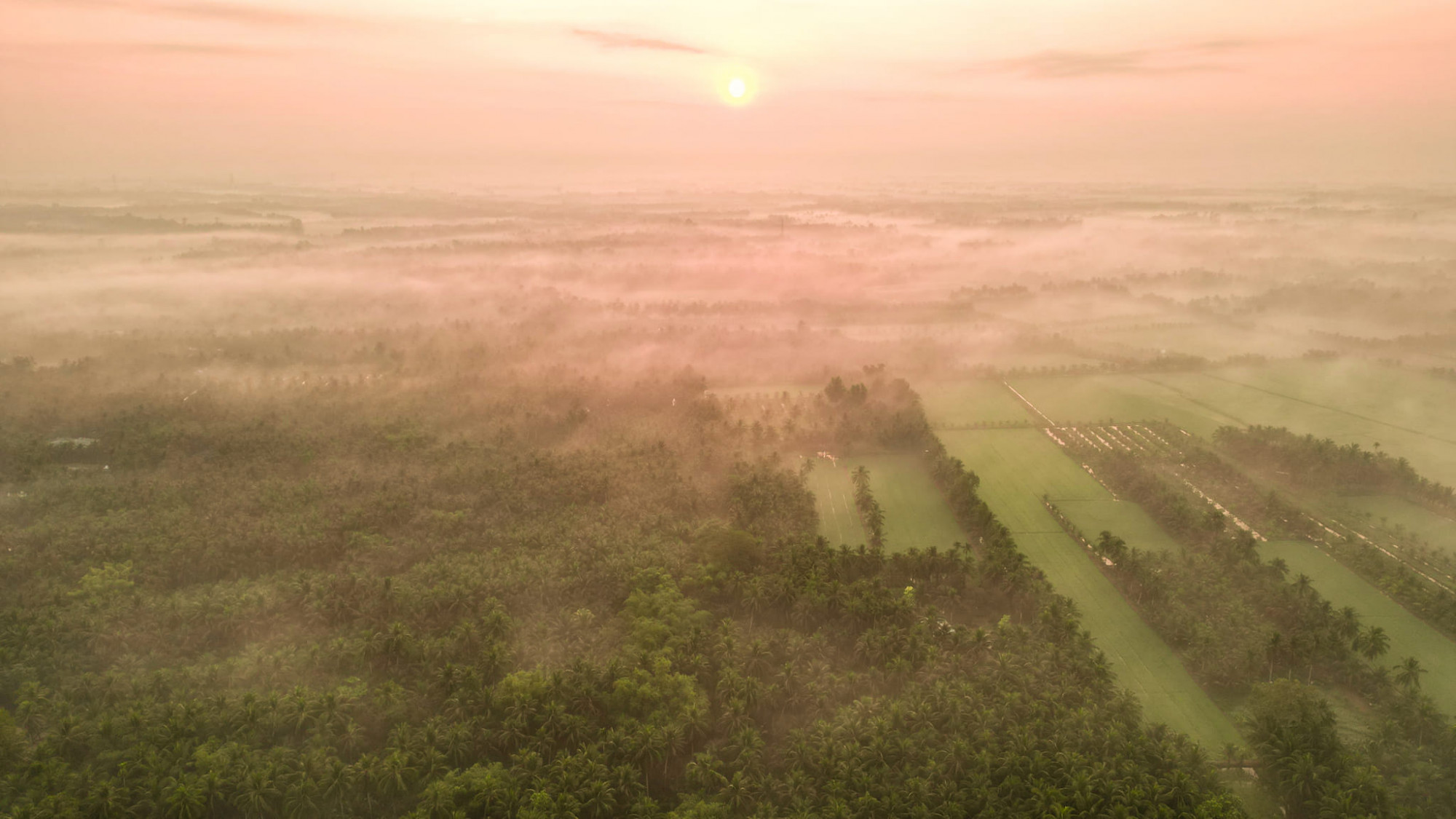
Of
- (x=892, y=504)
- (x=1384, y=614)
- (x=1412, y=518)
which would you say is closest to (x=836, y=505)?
(x=892, y=504)

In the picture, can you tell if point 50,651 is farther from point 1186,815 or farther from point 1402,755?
point 1402,755

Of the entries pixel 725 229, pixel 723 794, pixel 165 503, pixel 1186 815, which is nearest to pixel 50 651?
pixel 165 503

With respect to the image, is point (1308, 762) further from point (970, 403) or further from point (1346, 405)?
point (1346, 405)

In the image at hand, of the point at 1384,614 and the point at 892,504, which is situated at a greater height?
the point at 892,504

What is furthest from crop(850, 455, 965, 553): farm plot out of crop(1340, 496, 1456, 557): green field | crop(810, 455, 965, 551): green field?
crop(1340, 496, 1456, 557): green field

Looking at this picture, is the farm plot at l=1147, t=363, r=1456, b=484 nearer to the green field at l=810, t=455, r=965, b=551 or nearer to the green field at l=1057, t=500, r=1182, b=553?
the green field at l=1057, t=500, r=1182, b=553
